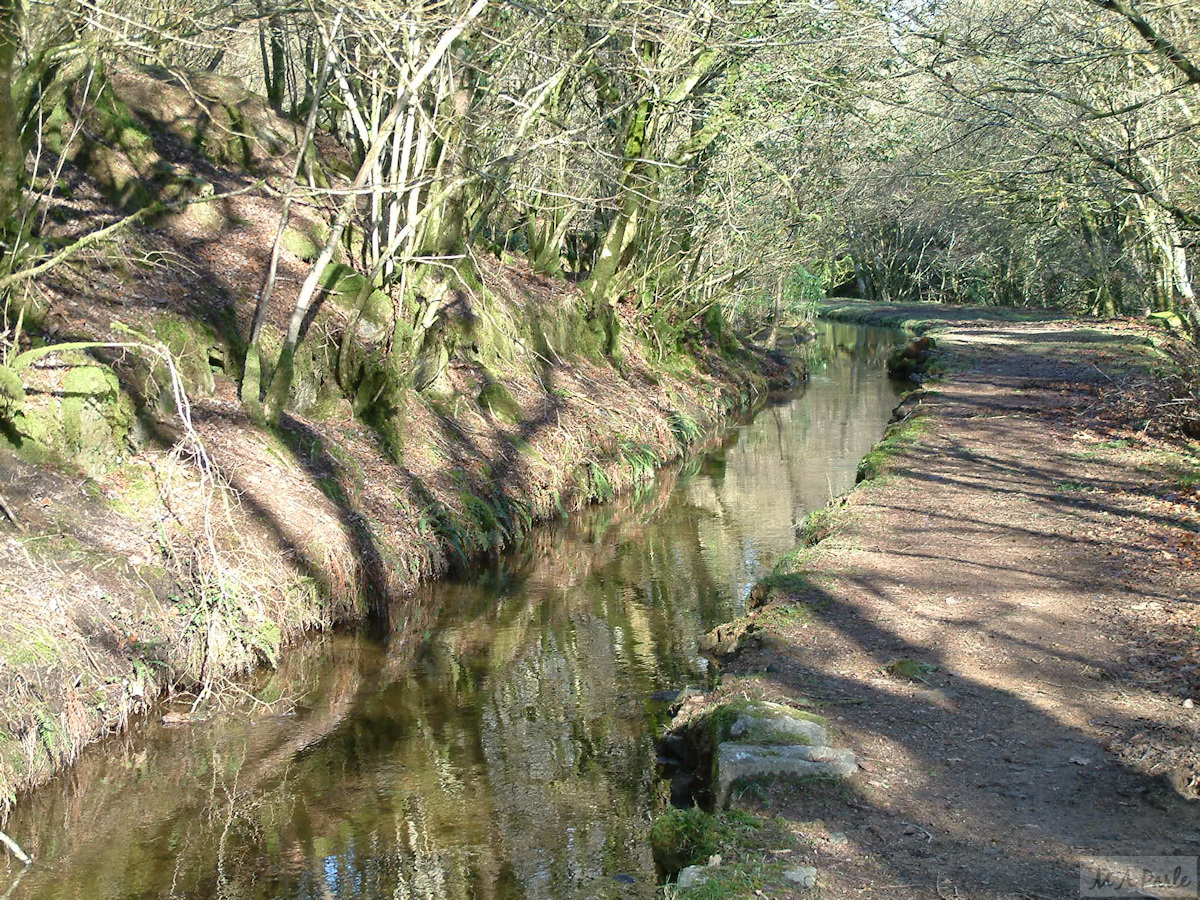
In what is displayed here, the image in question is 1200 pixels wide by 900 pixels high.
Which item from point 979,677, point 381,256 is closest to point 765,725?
point 979,677

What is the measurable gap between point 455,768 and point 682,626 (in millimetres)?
3685

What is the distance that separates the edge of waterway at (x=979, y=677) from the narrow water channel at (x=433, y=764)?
0.78 meters

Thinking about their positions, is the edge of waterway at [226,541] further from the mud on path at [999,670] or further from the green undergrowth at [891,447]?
the mud on path at [999,670]

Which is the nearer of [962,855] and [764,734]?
[962,855]

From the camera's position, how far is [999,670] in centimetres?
778

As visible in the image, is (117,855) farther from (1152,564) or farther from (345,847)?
(1152,564)

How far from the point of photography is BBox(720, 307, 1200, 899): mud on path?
5.60 meters

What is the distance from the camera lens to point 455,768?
310 inches

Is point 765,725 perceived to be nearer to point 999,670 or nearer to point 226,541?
point 999,670

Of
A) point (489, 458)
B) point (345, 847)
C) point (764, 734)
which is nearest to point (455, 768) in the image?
point (345, 847)

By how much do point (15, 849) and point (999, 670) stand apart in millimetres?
6194

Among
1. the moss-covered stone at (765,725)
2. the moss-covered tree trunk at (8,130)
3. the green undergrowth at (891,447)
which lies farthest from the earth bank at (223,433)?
the moss-covered stone at (765,725)

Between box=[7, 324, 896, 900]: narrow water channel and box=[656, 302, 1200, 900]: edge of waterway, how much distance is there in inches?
30.6

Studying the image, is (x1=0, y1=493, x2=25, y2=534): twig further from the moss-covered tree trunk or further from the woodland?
the moss-covered tree trunk
